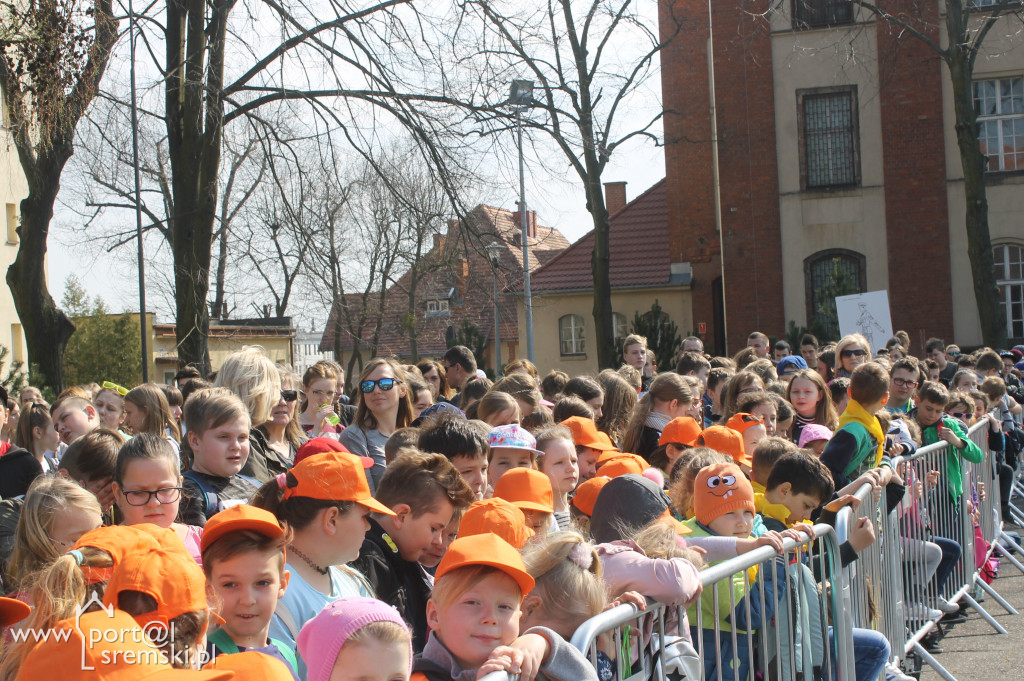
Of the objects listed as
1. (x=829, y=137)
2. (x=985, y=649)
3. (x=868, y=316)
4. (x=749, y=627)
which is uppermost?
(x=829, y=137)

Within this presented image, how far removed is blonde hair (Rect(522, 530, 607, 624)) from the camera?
3.17 meters

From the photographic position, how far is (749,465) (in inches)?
243

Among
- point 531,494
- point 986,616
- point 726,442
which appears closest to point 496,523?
point 531,494

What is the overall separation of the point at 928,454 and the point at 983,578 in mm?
2386

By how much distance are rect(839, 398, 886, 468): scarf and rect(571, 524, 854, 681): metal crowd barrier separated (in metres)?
1.94

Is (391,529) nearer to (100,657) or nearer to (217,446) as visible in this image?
(217,446)

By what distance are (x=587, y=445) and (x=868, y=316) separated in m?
12.4

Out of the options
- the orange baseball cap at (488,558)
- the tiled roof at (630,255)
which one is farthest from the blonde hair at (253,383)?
the tiled roof at (630,255)

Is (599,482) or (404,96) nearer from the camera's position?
(599,482)

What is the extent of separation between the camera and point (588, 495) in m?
5.12

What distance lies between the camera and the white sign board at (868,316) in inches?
667

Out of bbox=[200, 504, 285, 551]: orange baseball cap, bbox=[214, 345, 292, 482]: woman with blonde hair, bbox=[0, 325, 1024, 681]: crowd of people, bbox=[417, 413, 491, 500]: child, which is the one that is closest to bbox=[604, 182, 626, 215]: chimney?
bbox=[0, 325, 1024, 681]: crowd of people

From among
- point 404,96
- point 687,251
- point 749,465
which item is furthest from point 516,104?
point 687,251

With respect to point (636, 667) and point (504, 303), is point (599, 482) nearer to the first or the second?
point (636, 667)
